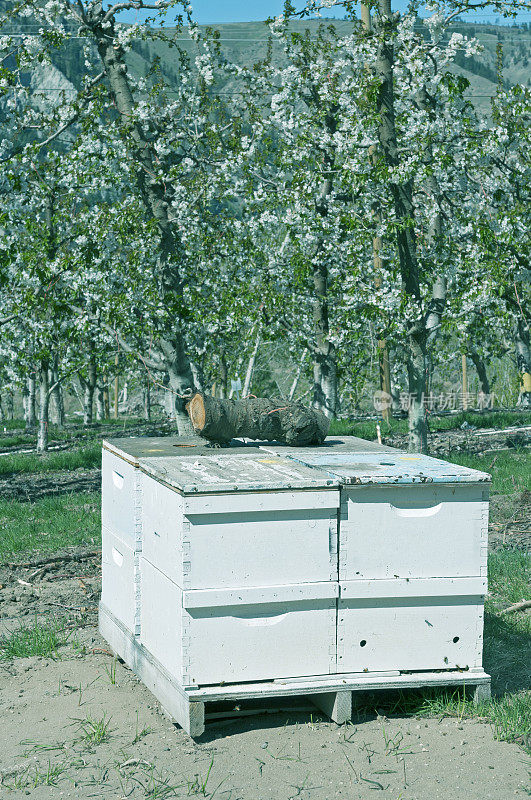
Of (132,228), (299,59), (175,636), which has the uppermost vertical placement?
(299,59)

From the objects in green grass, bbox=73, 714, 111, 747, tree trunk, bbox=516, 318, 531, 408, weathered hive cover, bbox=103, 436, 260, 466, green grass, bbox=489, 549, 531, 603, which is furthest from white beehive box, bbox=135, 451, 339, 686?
tree trunk, bbox=516, 318, 531, 408

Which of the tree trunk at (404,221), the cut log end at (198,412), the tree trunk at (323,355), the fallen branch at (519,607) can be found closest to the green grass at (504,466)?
the tree trunk at (404,221)

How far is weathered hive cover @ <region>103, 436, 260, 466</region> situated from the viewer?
5.92 m

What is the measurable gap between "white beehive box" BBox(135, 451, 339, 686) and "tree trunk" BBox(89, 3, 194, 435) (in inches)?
217

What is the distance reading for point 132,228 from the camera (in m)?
11.0

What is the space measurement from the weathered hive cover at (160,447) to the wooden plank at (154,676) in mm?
1113

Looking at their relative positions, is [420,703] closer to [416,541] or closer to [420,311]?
[416,541]

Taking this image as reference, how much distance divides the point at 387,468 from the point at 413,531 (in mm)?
459

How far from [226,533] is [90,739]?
1255mm

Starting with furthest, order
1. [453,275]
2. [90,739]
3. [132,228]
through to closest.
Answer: [453,275]
[132,228]
[90,739]

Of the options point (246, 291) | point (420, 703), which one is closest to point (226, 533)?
point (420, 703)

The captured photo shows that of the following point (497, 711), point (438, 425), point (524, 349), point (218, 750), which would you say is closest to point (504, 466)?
point (438, 425)

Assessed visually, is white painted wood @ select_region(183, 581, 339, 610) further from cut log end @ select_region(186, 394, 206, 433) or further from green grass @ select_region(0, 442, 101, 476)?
green grass @ select_region(0, 442, 101, 476)

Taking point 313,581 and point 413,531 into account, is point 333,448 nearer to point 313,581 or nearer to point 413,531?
point 413,531
